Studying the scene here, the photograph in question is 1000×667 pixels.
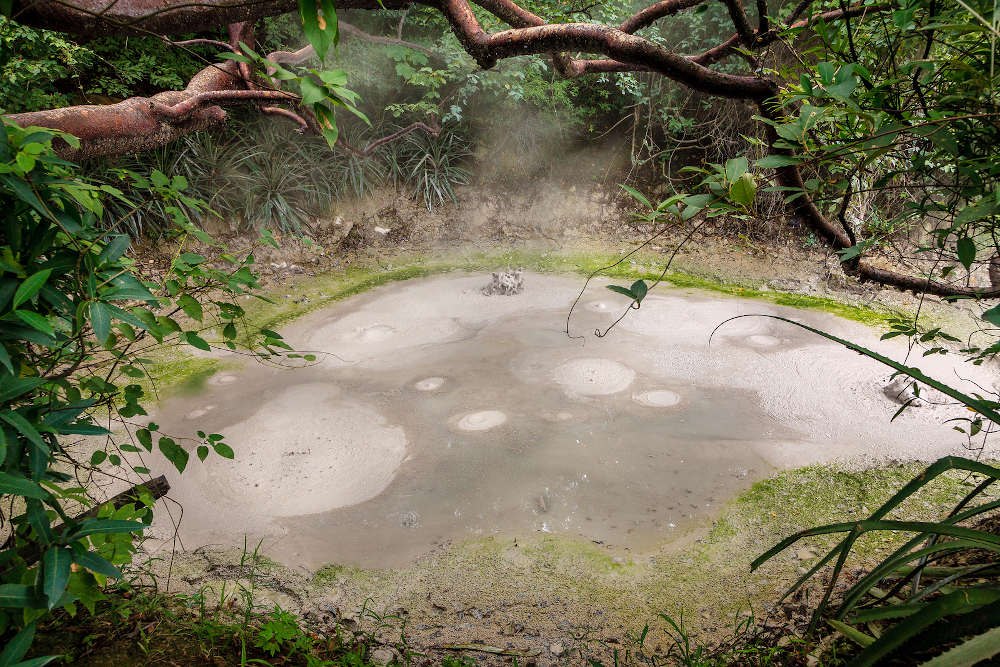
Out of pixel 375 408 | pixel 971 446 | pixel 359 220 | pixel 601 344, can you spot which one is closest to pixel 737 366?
pixel 601 344

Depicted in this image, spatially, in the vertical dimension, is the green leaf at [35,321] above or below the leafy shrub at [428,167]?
above

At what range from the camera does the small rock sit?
5.16 feet

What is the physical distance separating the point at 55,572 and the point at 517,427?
2182mm

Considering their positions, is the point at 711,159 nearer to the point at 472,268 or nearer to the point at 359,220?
the point at 472,268

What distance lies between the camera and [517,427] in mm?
2879

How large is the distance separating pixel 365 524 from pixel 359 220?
3.83 meters

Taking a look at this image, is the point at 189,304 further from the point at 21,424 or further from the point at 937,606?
the point at 937,606

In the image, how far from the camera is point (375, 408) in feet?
10.00

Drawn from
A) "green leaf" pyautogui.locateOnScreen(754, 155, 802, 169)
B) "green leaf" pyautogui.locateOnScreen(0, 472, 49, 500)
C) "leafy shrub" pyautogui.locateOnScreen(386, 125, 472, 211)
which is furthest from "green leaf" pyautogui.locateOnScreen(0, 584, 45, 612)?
"leafy shrub" pyautogui.locateOnScreen(386, 125, 472, 211)

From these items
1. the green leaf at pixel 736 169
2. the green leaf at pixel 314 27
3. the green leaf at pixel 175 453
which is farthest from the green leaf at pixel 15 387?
the green leaf at pixel 736 169

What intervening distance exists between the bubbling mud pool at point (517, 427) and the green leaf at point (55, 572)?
134 cm

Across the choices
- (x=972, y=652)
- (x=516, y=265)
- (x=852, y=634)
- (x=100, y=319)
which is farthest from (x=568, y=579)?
(x=516, y=265)

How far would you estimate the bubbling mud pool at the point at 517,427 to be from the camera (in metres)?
2.32

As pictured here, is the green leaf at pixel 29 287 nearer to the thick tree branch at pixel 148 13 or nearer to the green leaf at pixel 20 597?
the green leaf at pixel 20 597
